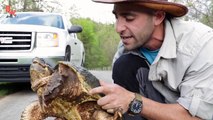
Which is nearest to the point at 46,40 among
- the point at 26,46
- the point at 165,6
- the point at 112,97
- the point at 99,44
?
the point at 26,46

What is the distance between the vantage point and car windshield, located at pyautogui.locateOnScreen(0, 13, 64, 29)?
7.52 meters

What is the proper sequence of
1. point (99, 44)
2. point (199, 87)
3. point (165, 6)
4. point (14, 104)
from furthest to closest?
point (99, 44) < point (14, 104) < point (165, 6) < point (199, 87)

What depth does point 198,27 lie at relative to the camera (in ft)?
8.63

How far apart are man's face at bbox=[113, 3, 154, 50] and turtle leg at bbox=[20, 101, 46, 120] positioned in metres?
0.66

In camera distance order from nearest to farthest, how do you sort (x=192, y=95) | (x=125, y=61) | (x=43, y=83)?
(x=43, y=83), (x=192, y=95), (x=125, y=61)

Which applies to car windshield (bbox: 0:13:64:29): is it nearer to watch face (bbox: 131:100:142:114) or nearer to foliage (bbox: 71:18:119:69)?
watch face (bbox: 131:100:142:114)

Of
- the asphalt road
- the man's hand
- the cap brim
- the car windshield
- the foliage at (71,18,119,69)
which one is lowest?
the foliage at (71,18,119,69)

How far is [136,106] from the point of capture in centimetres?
210

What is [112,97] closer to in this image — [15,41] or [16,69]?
[16,69]

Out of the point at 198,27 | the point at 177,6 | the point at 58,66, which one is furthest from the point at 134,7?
the point at 58,66

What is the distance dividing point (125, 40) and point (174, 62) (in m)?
0.31

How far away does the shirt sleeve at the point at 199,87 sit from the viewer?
2303 mm

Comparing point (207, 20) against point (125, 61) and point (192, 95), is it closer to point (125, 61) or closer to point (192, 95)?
point (125, 61)

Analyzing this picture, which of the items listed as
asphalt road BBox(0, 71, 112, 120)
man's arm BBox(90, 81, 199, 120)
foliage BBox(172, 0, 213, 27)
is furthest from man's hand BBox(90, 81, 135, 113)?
foliage BBox(172, 0, 213, 27)
